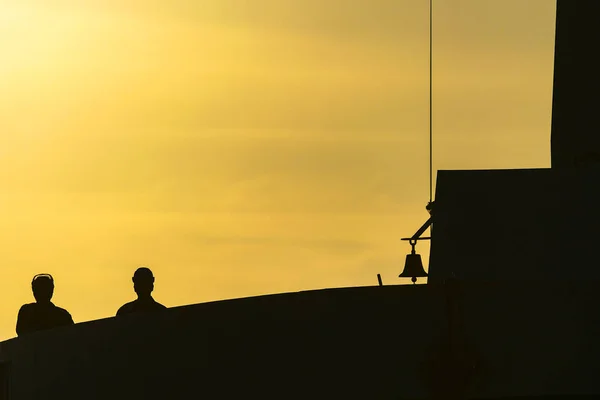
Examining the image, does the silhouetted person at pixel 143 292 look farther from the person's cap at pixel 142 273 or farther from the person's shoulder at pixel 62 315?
the person's shoulder at pixel 62 315

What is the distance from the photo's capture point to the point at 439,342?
13516 mm

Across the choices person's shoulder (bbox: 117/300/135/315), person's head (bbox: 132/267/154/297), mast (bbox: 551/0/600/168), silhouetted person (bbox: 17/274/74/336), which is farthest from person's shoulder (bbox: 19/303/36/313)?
mast (bbox: 551/0/600/168)

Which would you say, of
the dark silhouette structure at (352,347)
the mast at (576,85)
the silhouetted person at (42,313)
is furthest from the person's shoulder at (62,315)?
the mast at (576,85)

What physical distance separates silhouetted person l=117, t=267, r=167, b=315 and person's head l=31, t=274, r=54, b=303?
0.83m

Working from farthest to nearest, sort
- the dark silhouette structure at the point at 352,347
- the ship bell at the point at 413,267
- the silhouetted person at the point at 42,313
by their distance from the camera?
the ship bell at the point at 413,267 → the silhouetted person at the point at 42,313 → the dark silhouette structure at the point at 352,347

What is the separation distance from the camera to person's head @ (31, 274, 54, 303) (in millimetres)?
15883

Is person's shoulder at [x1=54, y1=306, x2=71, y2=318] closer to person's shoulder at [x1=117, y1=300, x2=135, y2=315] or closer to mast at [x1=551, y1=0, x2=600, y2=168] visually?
person's shoulder at [x1=117, y1=300, x2=135, y2=315]

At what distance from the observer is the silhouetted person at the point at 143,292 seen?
15.5m

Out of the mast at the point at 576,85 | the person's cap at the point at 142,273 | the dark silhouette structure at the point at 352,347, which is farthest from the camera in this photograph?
the mast at the point at 576,85

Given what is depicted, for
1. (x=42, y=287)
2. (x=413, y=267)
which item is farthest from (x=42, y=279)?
(x=413, y=267)

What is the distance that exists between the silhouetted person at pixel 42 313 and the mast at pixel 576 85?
6.74 metres

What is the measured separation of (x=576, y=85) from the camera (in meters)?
20.8

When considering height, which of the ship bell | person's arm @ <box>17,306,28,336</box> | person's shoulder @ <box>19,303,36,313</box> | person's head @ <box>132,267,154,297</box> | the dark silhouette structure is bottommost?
the dark silhouette structure

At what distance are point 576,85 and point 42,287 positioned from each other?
323 inches
